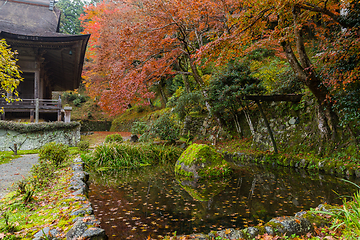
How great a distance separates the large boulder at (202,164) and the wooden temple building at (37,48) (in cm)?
806

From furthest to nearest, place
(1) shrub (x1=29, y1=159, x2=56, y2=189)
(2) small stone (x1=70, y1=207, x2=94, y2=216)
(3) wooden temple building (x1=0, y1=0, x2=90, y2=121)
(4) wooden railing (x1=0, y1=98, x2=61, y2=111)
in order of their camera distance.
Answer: (4) wooden railing (x1=0, y1=98, x2=61, y2=111), (3) wooden temple building (x1=0, y1=0, x2=90, y2=121), (1) shrub (x1=29, y1=159, x2=56, y2=189), (2) small stone (x1=70, y1=207, x2=94, y2=216)

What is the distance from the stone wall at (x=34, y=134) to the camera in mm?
9711

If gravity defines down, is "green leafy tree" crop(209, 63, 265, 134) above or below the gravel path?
above

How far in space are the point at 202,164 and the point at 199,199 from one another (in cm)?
205

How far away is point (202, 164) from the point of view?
641 cm

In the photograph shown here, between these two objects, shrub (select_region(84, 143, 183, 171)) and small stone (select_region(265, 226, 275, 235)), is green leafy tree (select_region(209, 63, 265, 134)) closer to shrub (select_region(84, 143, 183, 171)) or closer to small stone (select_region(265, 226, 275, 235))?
shrub (select_region(84, 143, 183, 171))

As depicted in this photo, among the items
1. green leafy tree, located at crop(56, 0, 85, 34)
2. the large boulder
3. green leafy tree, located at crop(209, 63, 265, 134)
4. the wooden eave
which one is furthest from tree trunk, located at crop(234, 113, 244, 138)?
green leafy tree, located at crop(56, 0, 85, 34)

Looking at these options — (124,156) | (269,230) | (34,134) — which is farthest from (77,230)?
(34,134)

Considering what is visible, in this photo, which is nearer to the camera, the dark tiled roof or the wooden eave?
the wooden eave

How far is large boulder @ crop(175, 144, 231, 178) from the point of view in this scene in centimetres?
630

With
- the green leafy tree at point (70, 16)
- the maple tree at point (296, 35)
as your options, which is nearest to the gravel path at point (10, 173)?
the maple tree at point (296, 35)

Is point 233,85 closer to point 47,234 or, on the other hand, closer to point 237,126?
point 237,126

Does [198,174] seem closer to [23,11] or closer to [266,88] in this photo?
[266,88]

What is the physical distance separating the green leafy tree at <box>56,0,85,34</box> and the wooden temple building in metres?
20.1
